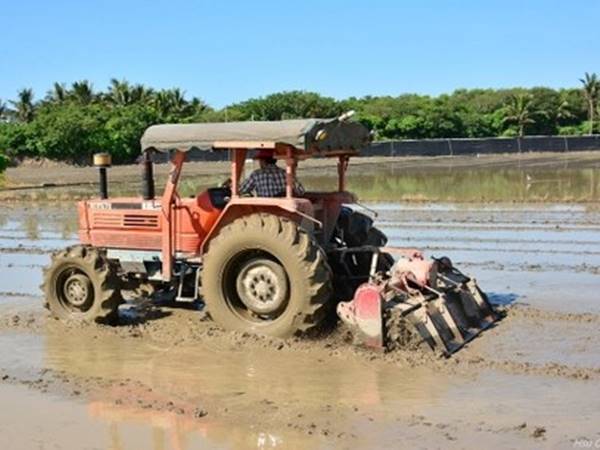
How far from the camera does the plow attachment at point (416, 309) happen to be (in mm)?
7672

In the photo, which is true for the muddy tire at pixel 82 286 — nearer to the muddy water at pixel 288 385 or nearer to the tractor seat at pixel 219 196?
the muddy water at pixel 288 385

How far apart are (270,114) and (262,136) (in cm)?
7325

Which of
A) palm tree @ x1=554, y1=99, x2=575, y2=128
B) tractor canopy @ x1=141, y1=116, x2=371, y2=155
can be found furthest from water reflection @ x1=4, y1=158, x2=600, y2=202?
palm tree @ x1=554, y1=99, x2=575, y2=128

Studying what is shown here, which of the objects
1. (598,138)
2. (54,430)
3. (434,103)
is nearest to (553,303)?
(54,430)

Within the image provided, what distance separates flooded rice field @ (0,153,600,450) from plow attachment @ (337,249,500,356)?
0.60 feet

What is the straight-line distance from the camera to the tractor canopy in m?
8.15

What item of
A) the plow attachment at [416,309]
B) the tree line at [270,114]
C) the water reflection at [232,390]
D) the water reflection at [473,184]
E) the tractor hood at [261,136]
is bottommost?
the water reflection at [232,390]

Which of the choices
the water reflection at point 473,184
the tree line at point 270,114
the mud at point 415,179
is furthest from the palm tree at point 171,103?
the water reflection at point 473,184

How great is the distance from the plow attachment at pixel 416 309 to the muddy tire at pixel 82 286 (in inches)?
108

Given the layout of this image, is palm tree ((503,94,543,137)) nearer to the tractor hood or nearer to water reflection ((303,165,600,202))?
water reflection ((303,165,600,202))

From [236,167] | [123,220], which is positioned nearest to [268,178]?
[236,167]

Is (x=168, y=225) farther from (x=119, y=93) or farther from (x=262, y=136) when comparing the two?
(x=119, y=93)

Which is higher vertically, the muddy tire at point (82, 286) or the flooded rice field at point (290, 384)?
the muddy tire at point (82, 286)

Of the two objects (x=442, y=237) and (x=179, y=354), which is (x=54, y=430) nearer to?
(x=179, y=354)
